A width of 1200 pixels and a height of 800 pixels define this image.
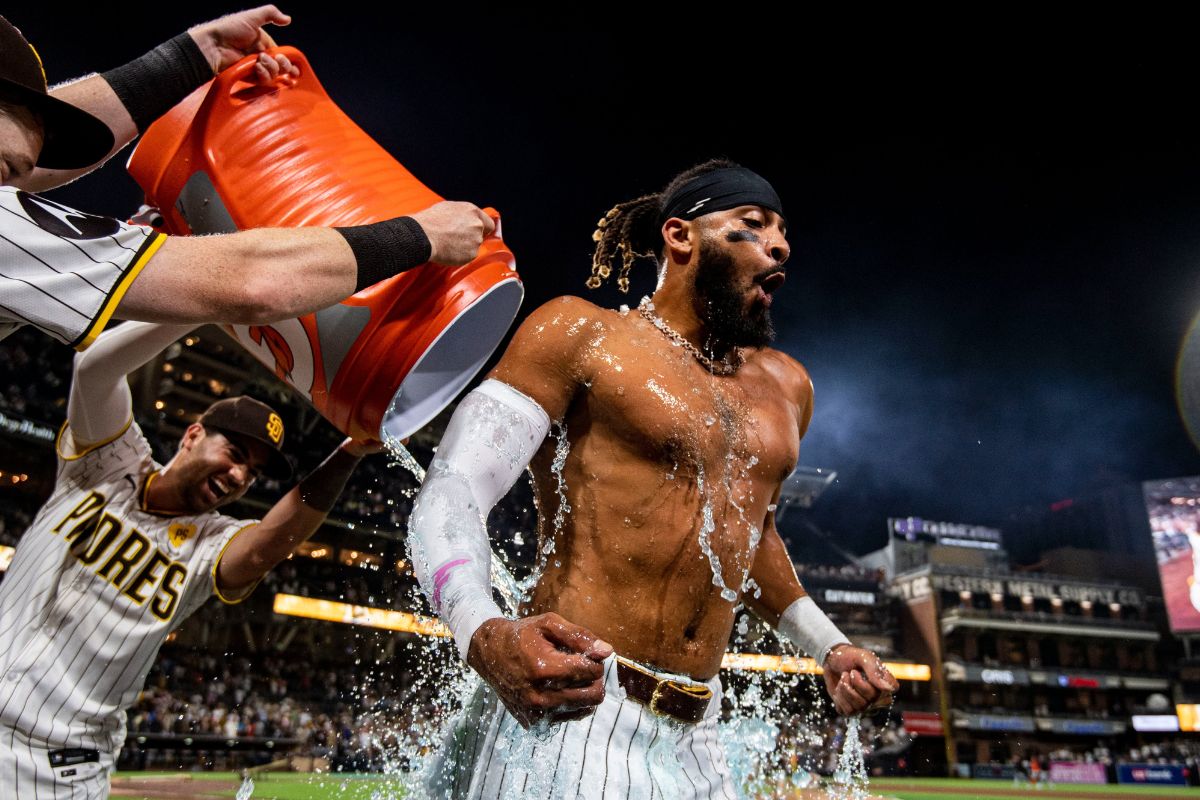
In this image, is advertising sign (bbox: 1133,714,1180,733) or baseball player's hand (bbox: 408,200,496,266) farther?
advertising sign (bbox: 1133,714,1180,733)

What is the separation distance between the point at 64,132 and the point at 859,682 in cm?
215

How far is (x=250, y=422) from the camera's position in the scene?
2961 mm

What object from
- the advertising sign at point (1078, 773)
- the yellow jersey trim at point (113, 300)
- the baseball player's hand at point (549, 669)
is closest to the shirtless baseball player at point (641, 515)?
the baseball player's hand at point (549, 669)

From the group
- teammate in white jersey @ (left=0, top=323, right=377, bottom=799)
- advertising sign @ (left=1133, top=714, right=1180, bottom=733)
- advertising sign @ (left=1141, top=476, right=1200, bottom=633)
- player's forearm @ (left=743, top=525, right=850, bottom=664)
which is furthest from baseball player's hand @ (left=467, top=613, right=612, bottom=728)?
advertising sign @ (left=1133, top=714, right=1180, bottom=733)

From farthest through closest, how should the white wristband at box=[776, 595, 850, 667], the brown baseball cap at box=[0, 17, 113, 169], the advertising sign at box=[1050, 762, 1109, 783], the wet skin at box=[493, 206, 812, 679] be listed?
the advertising sign at box=[1050, 762, 1109, 783] < the white wristband at box=[776, 595, 850, 667] < the wet skin at box=[493, 206, 812, 679] < the brown baseball cap at box=[0, 17, 113, 169]

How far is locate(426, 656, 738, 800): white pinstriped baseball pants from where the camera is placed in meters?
1.46

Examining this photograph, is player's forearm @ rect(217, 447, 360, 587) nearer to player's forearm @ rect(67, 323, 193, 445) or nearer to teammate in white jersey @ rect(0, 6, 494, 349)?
player's forearm @ rect(67, 323, 193, 445)

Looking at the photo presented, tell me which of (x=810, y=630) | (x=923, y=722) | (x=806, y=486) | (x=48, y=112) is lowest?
(x=810, y=630)

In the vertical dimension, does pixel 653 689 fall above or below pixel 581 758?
above

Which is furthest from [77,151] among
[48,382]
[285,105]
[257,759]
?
[48,382]

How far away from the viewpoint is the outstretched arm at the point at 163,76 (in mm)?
2035

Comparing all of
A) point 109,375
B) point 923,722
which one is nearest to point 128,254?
point 109,375

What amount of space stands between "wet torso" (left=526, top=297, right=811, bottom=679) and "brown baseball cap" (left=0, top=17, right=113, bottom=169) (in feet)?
3.48

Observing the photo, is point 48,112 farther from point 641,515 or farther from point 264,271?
point 641,515
